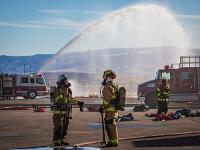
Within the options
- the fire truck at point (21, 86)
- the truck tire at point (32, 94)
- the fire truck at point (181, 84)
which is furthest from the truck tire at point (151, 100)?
the truck tire at point (32, 94)

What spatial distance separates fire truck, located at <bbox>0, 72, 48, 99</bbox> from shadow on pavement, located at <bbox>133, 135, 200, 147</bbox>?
33411 millimetres

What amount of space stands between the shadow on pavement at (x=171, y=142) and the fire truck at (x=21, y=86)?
110 feet

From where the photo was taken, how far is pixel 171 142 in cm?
1358

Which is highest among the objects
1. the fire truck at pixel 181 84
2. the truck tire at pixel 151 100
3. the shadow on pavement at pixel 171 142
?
the fire truck at pixel 181 84

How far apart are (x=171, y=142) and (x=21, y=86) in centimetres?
3490

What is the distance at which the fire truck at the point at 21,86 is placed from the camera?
46.6 metres

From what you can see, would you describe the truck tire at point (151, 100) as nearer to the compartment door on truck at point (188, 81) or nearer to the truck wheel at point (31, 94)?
the compartment door on truck at point (188, 81)

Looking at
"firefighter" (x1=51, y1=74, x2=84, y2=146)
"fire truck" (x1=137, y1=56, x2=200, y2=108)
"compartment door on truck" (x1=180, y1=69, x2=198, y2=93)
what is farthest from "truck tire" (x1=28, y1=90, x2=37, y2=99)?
"firefighter" (x1=51, y1=74, x2=84, y2=146)

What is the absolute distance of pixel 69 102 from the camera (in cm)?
1335

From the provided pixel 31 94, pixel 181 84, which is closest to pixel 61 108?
pixel 181 84

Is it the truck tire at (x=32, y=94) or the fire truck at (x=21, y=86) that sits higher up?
the fire truck at (x=21, y=86)

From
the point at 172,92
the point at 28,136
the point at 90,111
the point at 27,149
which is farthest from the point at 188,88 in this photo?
the point at 27,149

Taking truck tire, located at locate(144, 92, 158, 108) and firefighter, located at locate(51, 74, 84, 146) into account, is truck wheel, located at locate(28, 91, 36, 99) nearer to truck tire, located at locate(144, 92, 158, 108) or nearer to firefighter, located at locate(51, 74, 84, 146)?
truck tire, located at locate(144, 92, 158, 108)

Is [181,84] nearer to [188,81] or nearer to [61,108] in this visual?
[188,81]
